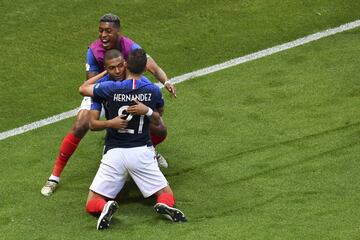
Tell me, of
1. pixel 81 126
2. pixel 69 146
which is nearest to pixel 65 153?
pixel 69 146

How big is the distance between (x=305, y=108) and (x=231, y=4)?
10.7ft

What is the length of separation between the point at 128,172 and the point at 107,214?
586 millimetres

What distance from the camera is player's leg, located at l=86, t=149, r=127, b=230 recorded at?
344 inches

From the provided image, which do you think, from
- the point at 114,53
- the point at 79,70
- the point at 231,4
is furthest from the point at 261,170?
the point at 231,4

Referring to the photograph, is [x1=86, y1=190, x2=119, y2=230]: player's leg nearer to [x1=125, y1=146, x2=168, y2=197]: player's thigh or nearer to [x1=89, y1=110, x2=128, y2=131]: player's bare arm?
[x1=125, y1=146, x2=168, y2=197]: player's thigh

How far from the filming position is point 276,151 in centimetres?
995

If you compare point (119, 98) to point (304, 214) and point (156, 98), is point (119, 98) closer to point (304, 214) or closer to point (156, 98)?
point (156, 98)

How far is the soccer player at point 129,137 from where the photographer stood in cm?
859

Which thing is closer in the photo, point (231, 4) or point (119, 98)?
point (119, 98)

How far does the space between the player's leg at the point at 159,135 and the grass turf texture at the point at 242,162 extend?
4.3 inches

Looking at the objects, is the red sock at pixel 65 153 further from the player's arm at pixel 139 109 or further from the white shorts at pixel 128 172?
the player's arm at pixel 139 109

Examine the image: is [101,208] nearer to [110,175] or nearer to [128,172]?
[110,175]

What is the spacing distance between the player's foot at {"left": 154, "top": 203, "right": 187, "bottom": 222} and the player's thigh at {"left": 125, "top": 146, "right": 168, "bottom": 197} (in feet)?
1.20

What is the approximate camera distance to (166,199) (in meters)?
8.70
